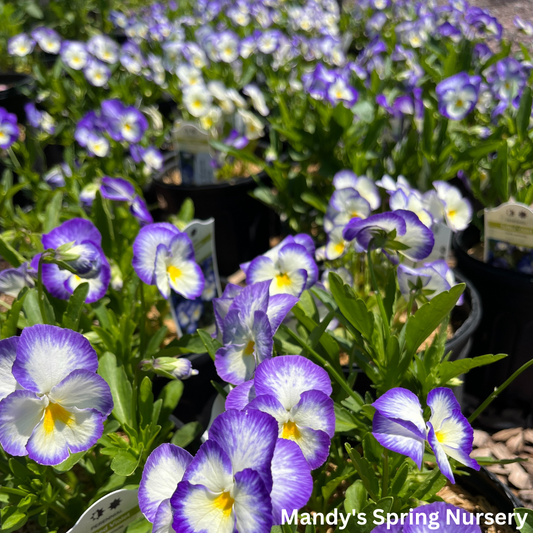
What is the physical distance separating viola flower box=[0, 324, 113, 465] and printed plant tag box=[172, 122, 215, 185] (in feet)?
4.63

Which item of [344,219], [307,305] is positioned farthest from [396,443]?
[344,219]

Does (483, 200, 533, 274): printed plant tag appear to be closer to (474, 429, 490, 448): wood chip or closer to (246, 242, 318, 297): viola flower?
(474, 429, 490, 448): wood chip

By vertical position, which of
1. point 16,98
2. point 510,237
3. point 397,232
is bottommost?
point 16,98

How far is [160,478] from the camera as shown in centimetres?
66

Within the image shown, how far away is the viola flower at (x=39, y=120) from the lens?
249cm

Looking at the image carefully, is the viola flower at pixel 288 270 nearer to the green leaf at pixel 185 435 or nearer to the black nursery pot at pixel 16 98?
the green leaf at pixel 185 435

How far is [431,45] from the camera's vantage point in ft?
9.07

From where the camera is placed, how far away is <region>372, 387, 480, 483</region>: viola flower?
25.7 inches

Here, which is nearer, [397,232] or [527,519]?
[527,519]

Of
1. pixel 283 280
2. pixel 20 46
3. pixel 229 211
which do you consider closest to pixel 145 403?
pixel 283 280

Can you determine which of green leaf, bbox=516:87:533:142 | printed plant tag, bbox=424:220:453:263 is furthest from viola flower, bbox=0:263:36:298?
green leaf, bbox=516:87:533:142

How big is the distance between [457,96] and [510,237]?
0.68 meters

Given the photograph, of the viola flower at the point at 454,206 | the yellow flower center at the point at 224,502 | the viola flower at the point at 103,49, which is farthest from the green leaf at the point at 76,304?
the viola flower at the point at 103,49

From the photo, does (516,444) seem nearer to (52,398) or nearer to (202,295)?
(202,295)
